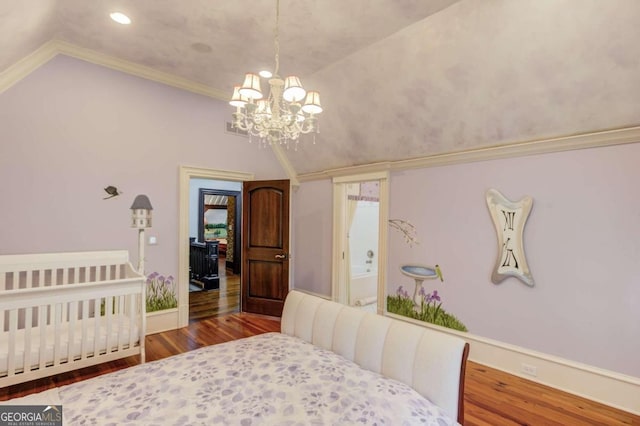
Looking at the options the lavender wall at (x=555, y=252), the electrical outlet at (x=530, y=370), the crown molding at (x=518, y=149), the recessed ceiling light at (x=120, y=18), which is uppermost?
the recessed ceiling light at (x=120, y=18)

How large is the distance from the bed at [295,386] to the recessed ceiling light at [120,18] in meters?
2.81

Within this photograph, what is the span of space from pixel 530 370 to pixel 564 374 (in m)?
0.26

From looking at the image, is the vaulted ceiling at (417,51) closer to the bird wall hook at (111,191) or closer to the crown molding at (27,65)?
the crown molding at (27,65)

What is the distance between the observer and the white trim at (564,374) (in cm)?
238

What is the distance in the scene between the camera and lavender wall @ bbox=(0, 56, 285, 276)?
3.03m

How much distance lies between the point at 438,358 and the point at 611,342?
1989 mm

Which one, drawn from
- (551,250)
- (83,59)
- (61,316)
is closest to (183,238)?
(61,316)

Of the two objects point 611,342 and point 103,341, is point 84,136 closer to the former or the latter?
point 103,341

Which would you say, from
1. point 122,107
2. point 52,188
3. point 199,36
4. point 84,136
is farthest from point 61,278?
point 199,36

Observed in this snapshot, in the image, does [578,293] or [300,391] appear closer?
[300,391]

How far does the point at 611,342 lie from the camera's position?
2.45 meters

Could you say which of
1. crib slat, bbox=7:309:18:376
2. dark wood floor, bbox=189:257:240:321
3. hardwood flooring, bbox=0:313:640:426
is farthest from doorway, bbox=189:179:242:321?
crib slat, bbox=7:309:18:376

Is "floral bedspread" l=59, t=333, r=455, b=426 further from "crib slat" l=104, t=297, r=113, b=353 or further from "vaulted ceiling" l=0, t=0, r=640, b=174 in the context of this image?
"vaulted ceiling" l=0, t=0, r=640, b=174

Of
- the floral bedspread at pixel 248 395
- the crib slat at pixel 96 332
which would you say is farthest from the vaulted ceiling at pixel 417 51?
the floral bedspread at pixel 248 395
